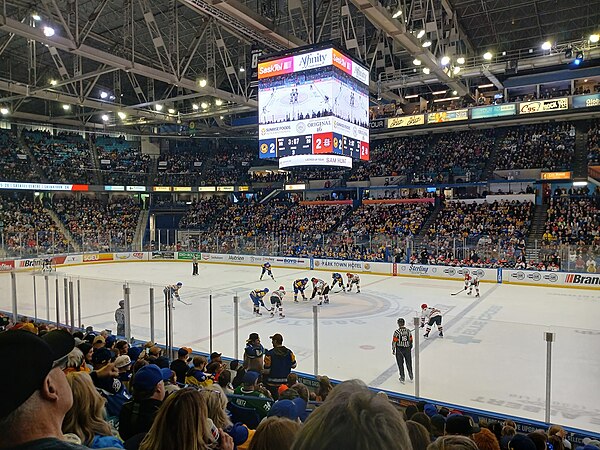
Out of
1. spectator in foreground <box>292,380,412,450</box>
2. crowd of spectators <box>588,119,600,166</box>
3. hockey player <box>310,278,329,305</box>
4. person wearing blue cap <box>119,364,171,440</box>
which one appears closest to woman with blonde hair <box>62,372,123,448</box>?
person wearing blue cap <box>119,364,171,440</box>

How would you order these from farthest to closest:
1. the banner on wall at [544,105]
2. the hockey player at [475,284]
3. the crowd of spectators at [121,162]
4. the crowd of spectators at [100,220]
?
the crowd of spectators at [121,162]
the crowd of spectators at [100,220]
the banner on wall at [544,105]
the hockey player at [475,284]

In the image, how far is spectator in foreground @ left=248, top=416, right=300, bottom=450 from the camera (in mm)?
2121

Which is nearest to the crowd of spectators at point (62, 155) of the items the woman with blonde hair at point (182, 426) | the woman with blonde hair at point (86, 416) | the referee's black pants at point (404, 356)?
the referee's black pants at point (404, 356)

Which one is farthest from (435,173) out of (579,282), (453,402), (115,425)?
(115,425)

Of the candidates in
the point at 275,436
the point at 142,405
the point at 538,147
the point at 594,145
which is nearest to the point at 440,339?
the point at 142,405

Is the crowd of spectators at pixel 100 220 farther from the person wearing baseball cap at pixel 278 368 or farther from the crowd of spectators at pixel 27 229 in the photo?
the person wearing baseball cap at pixel 278 368

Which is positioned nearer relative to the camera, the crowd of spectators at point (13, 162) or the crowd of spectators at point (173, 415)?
the crowd of spectators at point (173, 415)

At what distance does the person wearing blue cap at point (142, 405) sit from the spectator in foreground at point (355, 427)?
2538 millimetres

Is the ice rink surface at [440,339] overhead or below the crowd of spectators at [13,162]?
below

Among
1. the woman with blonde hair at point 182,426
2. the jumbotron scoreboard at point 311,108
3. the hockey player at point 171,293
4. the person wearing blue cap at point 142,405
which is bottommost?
the hockey player at point 171,293

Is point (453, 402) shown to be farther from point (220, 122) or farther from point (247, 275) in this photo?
point (220, 122)

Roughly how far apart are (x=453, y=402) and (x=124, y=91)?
3920cm

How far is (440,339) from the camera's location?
38.8ft

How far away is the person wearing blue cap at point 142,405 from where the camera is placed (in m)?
3.21
